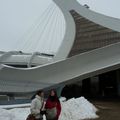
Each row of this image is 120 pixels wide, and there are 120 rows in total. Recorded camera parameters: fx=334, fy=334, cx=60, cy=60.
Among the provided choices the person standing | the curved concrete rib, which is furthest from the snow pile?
the curved concrete rib

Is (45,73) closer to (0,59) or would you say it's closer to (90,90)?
(0,59)

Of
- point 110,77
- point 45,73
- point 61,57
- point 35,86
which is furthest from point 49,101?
point 110,77

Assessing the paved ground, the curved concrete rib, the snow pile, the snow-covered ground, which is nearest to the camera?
the snow-covered ground

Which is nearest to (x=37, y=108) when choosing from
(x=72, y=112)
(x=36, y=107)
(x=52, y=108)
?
(x=36, y=107)

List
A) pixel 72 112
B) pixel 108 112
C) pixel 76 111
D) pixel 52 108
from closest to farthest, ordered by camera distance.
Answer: pixel 52 108 < pixel 72 112 < pixel 76 111 < pixel 108 112

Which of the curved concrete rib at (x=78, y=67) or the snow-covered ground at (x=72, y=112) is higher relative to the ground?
the curved concrete rib at (x=78, y=67)

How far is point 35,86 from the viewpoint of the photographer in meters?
25.1

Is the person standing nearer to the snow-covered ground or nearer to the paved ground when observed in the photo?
the snow-covered ground

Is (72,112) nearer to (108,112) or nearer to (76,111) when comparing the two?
(76,111)

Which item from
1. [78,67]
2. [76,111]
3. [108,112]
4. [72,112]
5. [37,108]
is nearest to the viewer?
[37,108]

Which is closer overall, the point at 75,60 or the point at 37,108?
the point at 37,108

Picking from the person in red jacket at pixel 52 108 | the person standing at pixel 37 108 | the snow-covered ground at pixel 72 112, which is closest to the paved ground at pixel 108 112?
the snow-covered ground at pixel 72 112

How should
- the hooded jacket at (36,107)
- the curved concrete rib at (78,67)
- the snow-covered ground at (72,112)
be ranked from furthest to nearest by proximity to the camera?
the curved concrete rib at (78,67) < the snow-covered ground at (72,112) < the hooded jacket at (36,107)

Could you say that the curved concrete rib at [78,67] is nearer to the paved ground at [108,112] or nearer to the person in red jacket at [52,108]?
the paved ground at [108,112]
